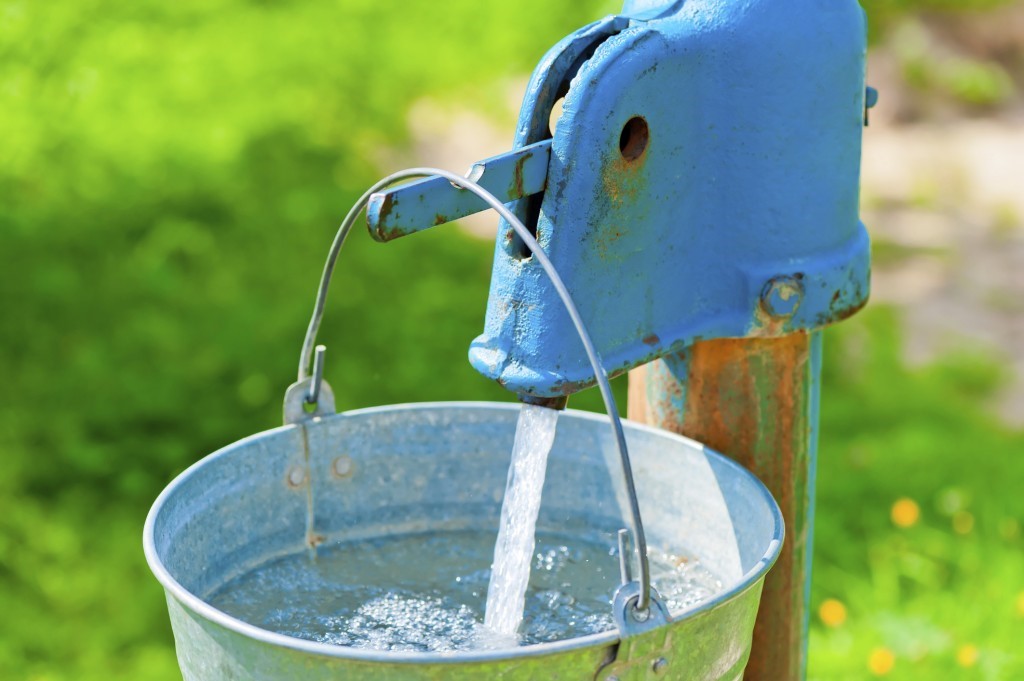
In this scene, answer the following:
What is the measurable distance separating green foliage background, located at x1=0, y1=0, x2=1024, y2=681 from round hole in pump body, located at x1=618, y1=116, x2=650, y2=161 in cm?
170

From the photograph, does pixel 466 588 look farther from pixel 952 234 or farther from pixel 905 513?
pixel 952 234

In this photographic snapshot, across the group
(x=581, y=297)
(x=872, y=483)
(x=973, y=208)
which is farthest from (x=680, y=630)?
(x=973, y=208)

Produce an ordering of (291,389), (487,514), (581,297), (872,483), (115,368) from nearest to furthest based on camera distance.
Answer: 1. (581,297)
2. (291,389)
3. (487,514)
4. (872,483)
5. (115,368)

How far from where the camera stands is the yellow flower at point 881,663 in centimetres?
278

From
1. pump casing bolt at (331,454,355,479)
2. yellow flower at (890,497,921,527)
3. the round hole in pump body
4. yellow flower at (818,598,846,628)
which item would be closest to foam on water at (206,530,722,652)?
pump casing bolt at (331,454,355,479)

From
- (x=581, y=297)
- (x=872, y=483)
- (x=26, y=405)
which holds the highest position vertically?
(x=581, y=297)

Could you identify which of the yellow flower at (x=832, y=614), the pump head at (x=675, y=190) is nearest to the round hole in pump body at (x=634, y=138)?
the pump head at (x=675, y=190)

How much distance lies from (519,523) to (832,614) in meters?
1.55

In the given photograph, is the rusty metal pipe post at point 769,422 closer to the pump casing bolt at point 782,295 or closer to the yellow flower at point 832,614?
the pump casing bolt at point 782,295

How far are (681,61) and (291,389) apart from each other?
681 millimetres

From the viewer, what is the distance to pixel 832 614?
3053 mm

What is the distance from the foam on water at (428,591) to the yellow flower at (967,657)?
1.23 meters

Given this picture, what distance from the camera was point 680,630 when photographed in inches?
54.4

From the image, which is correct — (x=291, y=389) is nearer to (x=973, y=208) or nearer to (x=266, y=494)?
(x=266, y=494)
